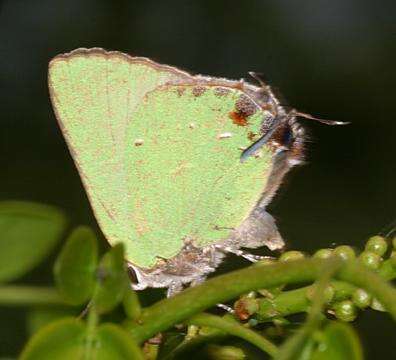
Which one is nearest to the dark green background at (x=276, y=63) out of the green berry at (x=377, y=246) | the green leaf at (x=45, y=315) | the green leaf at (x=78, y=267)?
the green berry at (x=377, y=246)

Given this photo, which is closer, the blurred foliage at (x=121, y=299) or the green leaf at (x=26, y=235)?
the blurred foliage at (x=121, y=299)

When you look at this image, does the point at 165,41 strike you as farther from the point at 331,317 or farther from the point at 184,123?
the point at 331,317

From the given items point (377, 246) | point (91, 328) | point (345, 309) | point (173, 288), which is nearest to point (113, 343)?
point (91, 328)

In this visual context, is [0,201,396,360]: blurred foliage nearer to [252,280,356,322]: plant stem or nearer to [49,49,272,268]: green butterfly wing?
[252,280,356,322]: plant stem

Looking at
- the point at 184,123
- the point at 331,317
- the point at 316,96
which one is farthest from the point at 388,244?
the point at 316,96

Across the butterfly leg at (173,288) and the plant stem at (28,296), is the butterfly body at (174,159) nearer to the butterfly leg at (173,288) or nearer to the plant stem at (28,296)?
the butterfly leg at (173,288)

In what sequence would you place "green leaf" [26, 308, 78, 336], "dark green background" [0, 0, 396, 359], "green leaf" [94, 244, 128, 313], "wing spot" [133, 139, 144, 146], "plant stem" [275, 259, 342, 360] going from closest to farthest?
"plant stem" [275, 259, 342, 360] → "green leaf" [94, 244, 128, 313] → "green leaf" [26, 308, 78, 336] → "wing spot" [133, 139, 144, 146] → "dark green background" [0, 0, 396, 359]

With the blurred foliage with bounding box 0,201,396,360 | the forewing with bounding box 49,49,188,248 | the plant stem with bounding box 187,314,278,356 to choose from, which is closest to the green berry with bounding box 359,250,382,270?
the blurred foliage with bounding box 0,201,396,360
